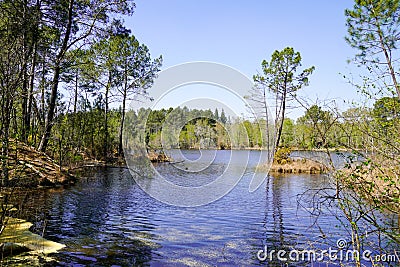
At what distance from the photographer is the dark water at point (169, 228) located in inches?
246

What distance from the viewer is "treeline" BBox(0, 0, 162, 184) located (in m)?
5.72

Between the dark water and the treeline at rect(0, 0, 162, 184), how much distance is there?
218cm

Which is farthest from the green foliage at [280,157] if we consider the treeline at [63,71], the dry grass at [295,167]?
the treeline at [63,71]

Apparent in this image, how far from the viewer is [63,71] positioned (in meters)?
18.5

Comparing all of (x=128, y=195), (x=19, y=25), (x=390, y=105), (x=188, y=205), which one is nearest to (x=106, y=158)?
(x=128, y=195)

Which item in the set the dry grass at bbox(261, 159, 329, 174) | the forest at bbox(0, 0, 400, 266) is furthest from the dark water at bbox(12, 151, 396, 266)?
the dry grass at bbox(261, 159, 329, 174)

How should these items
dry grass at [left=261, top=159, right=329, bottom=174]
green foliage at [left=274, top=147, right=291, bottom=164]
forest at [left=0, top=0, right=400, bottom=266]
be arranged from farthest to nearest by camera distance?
green foliage at [left=274, top=147, right=291, bottom=164] < dry grass at [left=261, top=159, right=329, bottom=174] < forest at [left=0, top=0, right=400, bottom=266]

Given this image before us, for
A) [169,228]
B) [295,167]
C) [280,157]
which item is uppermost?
[280,157]

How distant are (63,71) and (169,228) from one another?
13.4 m

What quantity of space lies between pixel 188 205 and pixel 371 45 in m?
7.37

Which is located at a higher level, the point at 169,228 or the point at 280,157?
the point at 280,157

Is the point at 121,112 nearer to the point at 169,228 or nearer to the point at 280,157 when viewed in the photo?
the point at 280,157

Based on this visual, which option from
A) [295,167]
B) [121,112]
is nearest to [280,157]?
[295,167]

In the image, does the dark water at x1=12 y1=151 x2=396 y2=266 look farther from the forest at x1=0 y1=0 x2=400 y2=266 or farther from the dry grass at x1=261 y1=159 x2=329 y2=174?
the dry grass at x1=261 y1=159 x2=329 y2=174
